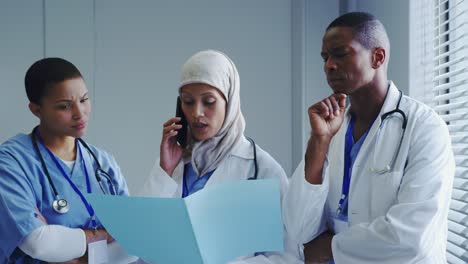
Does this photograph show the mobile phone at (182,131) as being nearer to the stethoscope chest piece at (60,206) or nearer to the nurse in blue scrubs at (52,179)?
the nurse in blue scrubs at (52,179)

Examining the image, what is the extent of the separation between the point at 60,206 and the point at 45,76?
0.44m

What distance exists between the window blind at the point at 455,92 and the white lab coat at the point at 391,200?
0.41 meters

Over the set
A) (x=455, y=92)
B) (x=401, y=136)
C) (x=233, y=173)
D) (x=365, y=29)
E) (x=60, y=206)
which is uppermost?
(x=365, y=29)

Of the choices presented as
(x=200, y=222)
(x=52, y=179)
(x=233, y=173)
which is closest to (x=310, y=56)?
(x=233, y=173)

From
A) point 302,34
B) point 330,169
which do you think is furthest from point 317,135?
point 302,34

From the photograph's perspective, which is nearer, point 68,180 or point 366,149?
point 366,149

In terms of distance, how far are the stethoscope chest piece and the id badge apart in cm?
14

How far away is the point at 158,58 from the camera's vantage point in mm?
2994

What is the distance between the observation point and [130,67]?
298 centimetres

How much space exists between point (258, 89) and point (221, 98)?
5.02 ft

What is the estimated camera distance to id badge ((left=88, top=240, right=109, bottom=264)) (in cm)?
148

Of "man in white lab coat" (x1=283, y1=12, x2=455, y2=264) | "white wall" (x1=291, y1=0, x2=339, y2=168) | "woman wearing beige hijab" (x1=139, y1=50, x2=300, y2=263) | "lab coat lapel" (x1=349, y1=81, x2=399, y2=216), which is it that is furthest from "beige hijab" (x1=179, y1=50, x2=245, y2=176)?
"white wall" (x1=291, y1=0, x2=339, y2=168)

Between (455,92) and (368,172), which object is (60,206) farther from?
(455,92)

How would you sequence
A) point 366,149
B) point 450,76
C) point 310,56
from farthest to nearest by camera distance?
point 310,56, point 450,76, point 366,149
